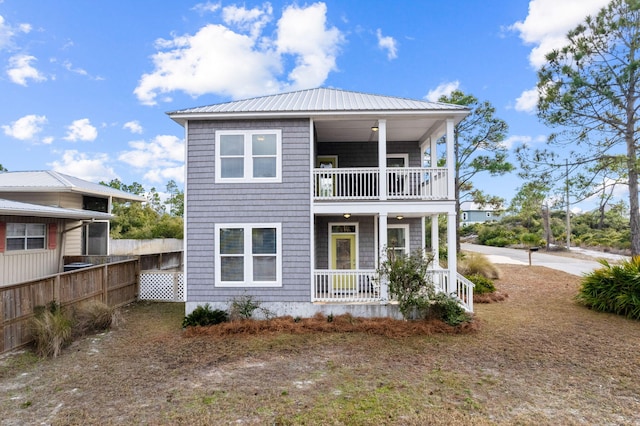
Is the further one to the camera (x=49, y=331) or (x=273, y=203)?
(x=273, y=203)

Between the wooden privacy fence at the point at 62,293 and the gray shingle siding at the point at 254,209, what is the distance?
2860 millimetres

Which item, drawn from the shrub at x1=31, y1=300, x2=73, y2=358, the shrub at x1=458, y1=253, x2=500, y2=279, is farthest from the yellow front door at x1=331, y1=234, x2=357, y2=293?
the shrub at x1=31, y1=300, x2=73, y2=358

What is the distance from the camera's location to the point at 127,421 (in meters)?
4.04

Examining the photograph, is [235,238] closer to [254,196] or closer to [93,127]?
[254,196]

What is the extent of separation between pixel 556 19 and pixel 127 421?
1790cm

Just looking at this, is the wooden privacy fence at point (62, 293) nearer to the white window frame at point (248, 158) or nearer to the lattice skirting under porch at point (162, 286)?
the lattice skirting under porch at point (162, 286)

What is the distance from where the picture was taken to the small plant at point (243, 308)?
835cm

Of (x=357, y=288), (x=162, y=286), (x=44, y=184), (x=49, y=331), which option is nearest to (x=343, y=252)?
(x=357, y=288)

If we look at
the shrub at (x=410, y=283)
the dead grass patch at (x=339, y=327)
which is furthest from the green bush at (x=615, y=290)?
the shrub at (x=410, y=283)

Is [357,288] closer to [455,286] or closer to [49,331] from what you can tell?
[455,286]

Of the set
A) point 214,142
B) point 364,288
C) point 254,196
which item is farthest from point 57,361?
point 364,288

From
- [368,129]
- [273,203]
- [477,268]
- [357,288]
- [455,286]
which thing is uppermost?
[368,129]

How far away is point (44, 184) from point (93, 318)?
8.32 metres

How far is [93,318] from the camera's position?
775 centimetres
